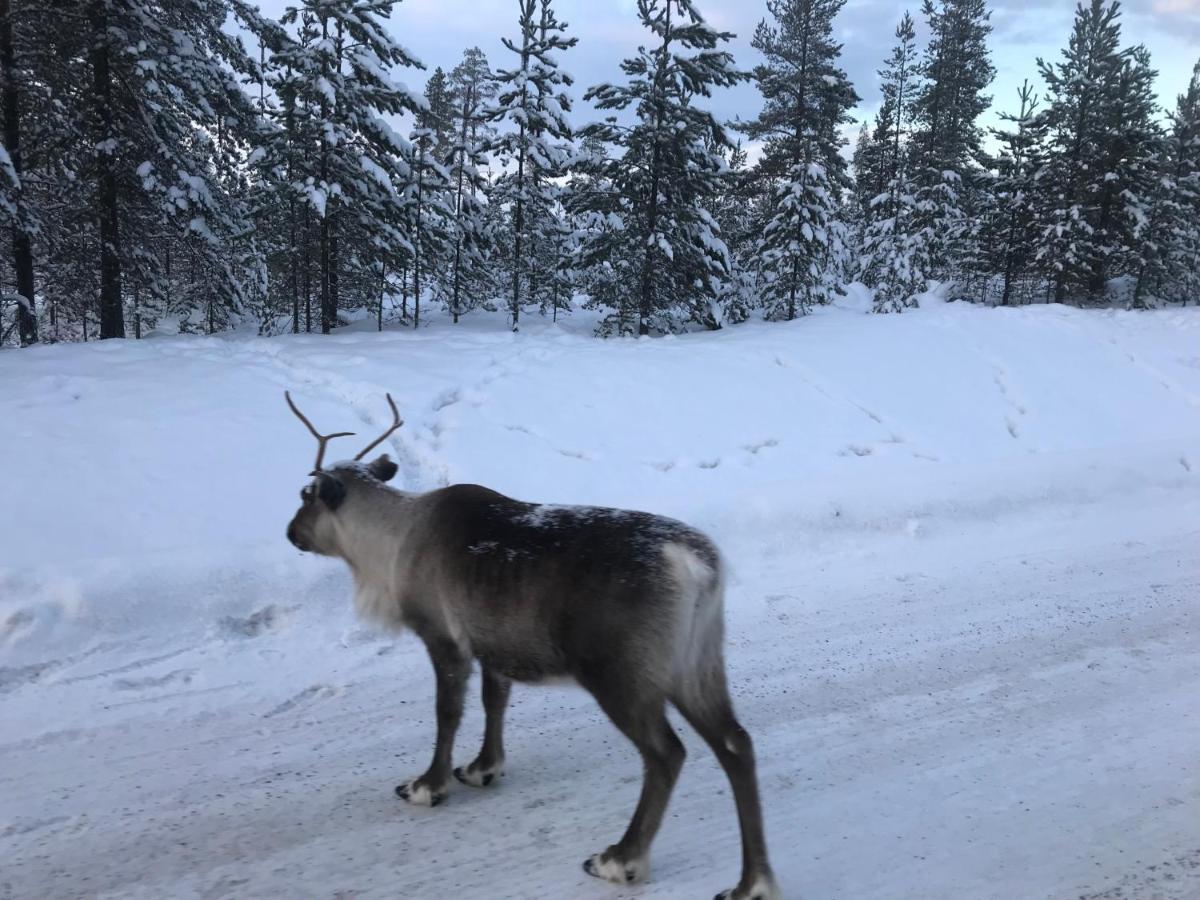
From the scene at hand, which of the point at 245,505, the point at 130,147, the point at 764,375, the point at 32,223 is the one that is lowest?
the point at 245,505

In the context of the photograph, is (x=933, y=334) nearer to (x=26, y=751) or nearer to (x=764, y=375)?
(x=764, y=375)

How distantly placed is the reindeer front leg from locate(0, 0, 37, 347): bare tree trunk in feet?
42.2

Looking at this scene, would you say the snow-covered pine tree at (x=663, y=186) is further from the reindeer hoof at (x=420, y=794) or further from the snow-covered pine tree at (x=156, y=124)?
the reindeer hoof at (x=420, y=794)

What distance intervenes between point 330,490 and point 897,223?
32972mm

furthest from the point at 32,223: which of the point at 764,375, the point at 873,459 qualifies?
the point at 873,459

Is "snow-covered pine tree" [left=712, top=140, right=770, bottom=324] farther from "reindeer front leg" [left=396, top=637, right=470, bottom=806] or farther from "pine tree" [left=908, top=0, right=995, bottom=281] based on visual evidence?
"reindeer front leg" [left=396, top=637, right=470, bottom=806]

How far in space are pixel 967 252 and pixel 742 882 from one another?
116ft

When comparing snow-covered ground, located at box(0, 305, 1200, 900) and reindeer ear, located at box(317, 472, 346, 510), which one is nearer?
snow-covered ground, located at box(0, 305, 1200, 900)

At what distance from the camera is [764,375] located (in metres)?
12.3

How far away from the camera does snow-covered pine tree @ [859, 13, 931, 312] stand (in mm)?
31266

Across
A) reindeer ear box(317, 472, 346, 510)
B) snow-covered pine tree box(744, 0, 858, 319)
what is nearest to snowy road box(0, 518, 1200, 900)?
reindeer ear box(317, 472, 346, 510)

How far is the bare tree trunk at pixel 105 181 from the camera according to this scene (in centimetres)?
1298

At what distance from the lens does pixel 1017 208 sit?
97.0 feet

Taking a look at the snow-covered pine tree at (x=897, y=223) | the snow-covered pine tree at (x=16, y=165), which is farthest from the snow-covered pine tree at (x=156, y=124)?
the snow-covered pine tree at (x=897, y=223)
